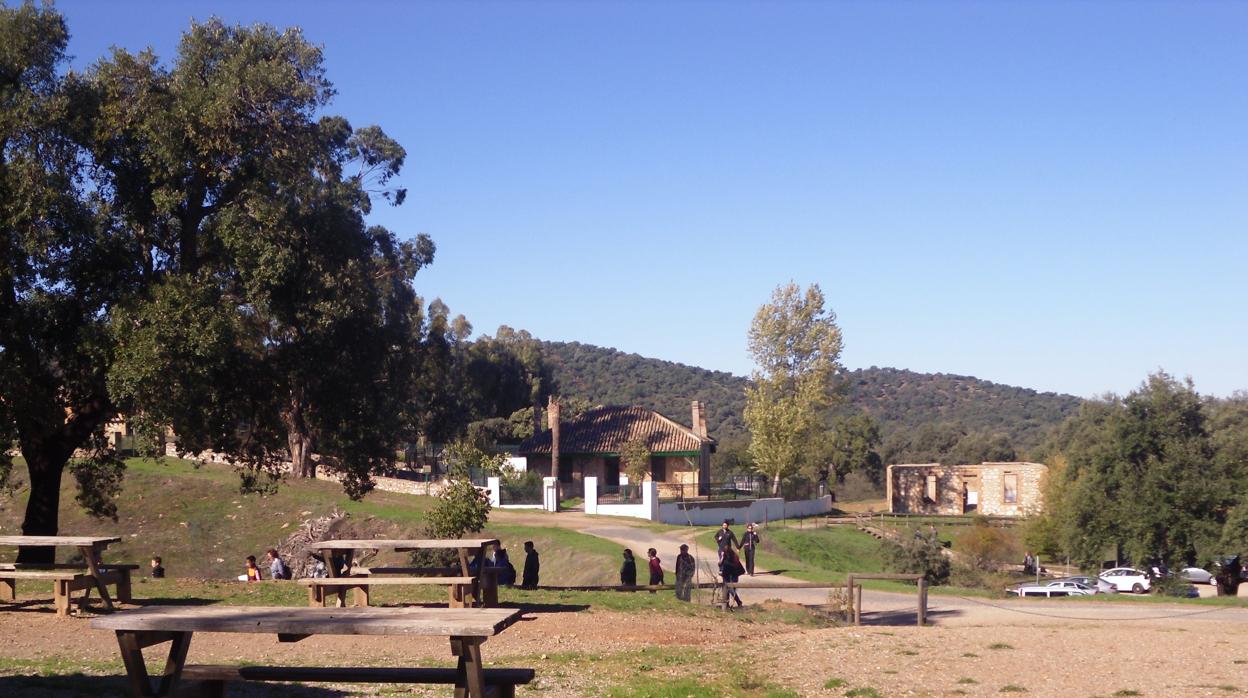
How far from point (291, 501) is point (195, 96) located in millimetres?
23776

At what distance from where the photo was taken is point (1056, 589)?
103ft

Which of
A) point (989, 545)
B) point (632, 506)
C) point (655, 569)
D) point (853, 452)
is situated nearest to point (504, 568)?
point (655, 569)

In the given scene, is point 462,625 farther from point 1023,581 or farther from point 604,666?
point 1023,581

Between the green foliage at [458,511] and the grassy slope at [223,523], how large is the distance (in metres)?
11.7

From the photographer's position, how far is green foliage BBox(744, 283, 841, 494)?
53.9 metres

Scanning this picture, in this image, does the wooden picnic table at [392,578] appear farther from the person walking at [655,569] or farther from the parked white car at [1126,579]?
the parked white car at [1126,579]

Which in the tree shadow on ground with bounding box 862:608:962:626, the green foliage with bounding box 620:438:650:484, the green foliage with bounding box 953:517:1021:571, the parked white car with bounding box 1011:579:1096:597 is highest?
the green foliage with bounding box 620:438:650:484

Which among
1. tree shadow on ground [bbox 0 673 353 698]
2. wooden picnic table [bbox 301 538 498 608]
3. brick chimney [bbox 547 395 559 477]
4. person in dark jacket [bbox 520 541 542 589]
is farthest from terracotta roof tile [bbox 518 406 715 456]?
tree shadow on ground [bbox 0 673 353 698]

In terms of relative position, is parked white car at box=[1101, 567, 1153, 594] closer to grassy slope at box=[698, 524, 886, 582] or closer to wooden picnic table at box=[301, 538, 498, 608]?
grassy slope at box=[698, 524, 886, 582]

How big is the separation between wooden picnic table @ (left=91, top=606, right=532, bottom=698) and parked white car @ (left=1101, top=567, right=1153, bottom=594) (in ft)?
96.0

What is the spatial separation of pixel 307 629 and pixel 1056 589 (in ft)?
94.5

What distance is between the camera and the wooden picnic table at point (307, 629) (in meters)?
6.85

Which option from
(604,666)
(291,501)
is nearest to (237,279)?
(604,666)

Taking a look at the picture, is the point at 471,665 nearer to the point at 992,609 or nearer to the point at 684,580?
the point at 684,580
